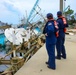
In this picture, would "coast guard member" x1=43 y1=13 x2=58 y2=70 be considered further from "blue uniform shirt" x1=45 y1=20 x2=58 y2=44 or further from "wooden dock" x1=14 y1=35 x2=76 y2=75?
"wooden dock" x1=14 y1=35 x2=76 y2=75

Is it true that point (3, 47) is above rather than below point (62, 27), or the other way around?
below

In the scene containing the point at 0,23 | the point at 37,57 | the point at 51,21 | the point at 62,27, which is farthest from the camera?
the point at 0,23

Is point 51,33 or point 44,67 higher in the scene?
point 51,33

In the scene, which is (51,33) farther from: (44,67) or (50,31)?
(44,67)

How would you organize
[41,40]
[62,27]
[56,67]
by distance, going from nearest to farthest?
[56,67] → [62,27] → [41,40]

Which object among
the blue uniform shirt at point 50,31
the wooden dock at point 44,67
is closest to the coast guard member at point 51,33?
the blue uniform shirt at point 50,31

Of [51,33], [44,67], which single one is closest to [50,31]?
[51,33]

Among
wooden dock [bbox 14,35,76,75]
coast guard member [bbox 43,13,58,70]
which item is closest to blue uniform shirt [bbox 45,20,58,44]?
coast guard member [bbox 43,13,58,70]

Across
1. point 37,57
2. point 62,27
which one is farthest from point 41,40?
point 62,27

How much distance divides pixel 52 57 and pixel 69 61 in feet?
5.37

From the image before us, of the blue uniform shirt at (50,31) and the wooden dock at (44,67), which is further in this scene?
the wooden dock at (44,67)

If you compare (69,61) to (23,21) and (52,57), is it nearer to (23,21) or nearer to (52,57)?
(52,57)

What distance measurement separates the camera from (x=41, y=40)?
15.5 m

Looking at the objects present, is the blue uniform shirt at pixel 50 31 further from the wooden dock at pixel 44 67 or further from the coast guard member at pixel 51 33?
the wooden dock at pixel 44 67
